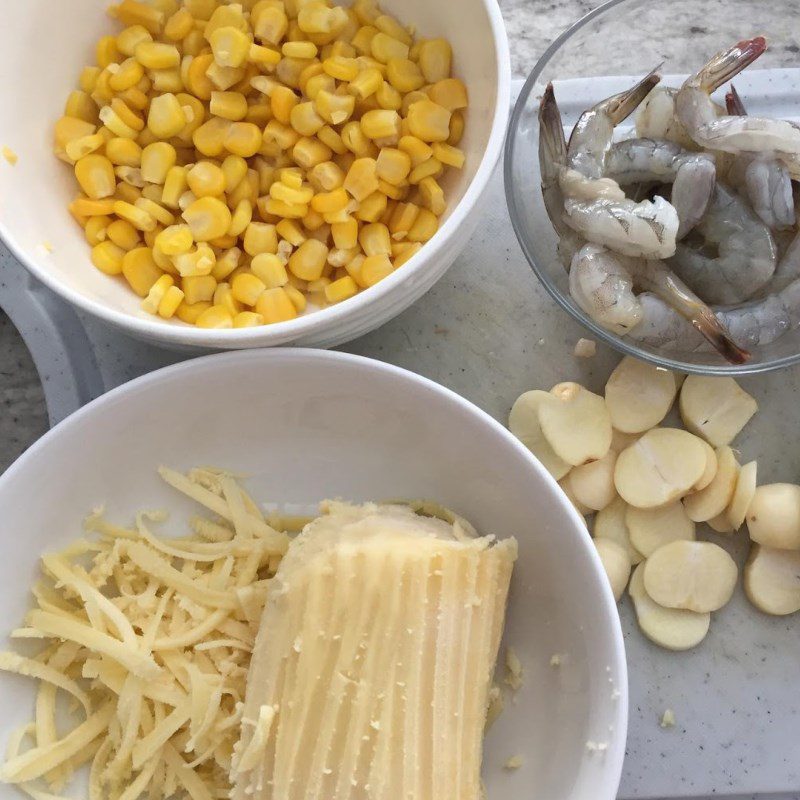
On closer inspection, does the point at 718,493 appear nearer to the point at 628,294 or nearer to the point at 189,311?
the point at 628,294

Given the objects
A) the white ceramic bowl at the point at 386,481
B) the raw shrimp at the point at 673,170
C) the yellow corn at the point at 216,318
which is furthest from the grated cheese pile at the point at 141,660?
the raw shrimp at the point at 673,170

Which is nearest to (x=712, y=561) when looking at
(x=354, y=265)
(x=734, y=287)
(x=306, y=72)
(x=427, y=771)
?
(x=734, y=287)

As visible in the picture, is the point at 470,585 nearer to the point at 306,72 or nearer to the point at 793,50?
the point at 306,72

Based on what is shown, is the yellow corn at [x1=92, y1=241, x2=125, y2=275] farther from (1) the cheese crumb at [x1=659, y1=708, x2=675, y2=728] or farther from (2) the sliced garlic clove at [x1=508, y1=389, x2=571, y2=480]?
(1) the cheese crumb at [x1=659, y1=708, x2=675, y2=728]

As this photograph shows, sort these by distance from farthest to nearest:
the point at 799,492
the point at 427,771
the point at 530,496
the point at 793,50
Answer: the point at 793,50
the point at 799,492
the point at 530,496
the point at 427,771

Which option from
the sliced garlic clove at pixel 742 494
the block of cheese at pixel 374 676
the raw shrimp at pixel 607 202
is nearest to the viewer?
the block of cheese at pixel 374 676

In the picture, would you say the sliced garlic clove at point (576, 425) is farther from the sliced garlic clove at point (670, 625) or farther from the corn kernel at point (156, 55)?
the corn kernel at point (156, 55)

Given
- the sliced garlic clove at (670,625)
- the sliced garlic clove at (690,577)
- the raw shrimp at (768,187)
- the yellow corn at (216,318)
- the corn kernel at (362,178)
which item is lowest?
the sliced garlic clove at (670,625)

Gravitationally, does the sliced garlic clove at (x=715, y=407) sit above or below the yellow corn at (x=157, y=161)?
below
